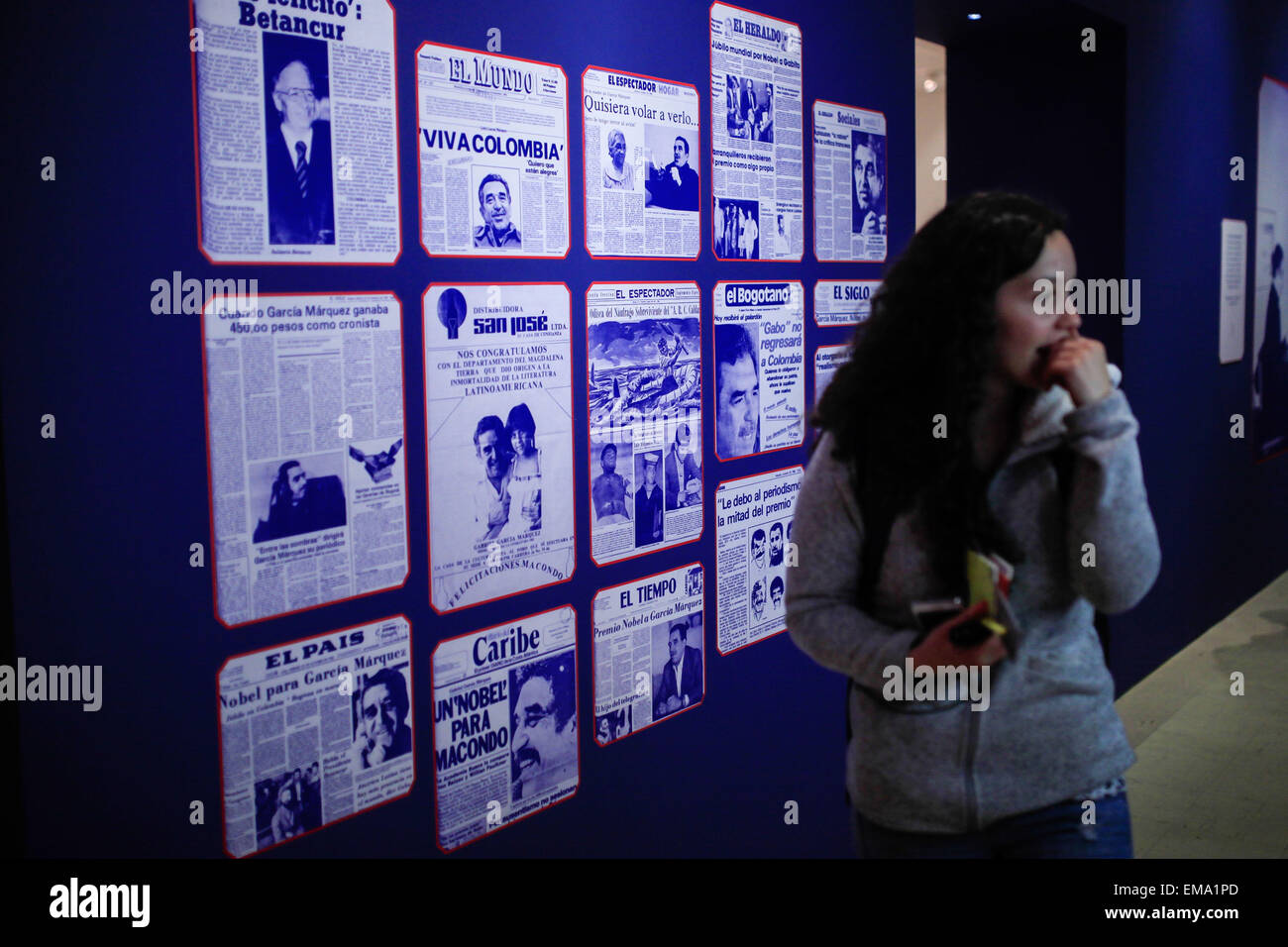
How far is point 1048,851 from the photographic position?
1.47 metres

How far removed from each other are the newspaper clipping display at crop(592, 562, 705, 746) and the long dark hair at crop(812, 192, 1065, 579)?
110 centimetres

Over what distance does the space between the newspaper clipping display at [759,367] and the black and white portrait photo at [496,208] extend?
708 millimetres

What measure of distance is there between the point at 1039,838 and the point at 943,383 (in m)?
0.63

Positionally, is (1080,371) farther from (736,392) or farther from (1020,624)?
(736,392)

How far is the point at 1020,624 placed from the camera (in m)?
1.48

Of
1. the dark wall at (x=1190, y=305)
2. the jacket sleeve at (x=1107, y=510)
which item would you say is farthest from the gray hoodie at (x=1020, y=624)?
the dark wall at (x=1190, y=305)

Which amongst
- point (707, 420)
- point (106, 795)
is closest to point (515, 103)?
point (707, 420)

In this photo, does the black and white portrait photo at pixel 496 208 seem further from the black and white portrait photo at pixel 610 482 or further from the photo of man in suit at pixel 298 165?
the black and white portrait photo at pixel 610 482

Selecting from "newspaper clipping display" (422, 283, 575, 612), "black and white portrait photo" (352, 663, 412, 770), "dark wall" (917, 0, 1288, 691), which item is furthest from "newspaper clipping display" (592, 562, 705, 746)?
"dark wall" (917, 0, 1288, 691)

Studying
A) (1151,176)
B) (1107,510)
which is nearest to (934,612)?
(1107,510)

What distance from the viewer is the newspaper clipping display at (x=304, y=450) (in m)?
1.76

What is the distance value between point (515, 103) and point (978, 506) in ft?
4.28

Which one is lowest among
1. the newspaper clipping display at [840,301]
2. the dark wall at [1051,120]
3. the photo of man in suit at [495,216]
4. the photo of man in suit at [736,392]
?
the photo of man in suit at [736,392]
